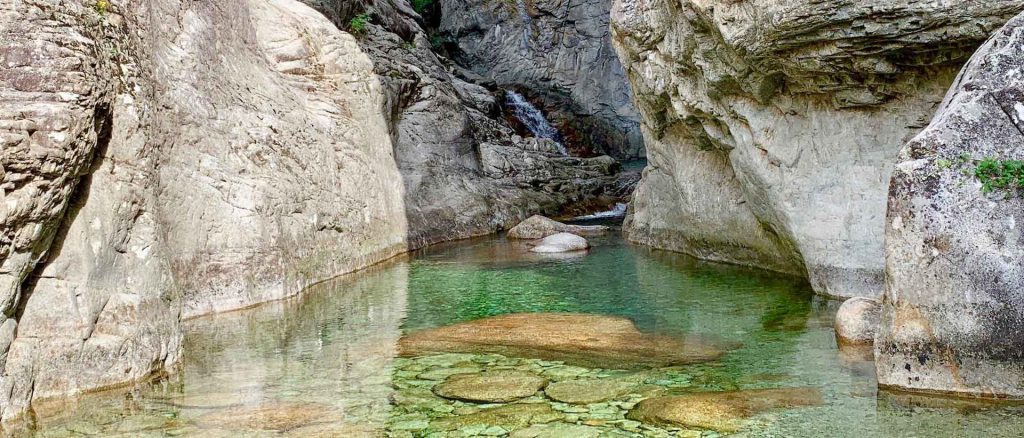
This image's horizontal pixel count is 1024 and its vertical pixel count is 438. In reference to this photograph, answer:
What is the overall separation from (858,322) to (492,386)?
10.1 feet

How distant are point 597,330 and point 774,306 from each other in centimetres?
216

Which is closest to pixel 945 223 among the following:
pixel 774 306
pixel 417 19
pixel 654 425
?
pixel 654 425

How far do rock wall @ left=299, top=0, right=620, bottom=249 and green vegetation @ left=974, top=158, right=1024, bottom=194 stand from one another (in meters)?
10.8

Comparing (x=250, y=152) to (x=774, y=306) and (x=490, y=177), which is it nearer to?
(x=774, y=306)

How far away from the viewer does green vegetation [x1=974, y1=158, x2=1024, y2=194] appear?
529cm

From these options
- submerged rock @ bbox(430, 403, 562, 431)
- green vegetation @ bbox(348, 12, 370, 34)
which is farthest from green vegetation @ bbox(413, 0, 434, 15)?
submerged rock @ bbox(430, 403, 562, 431)

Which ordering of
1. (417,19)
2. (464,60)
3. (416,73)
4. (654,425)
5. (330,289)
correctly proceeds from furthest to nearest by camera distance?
1. (464,60)
2. (417,19)
3. (416,73)
4. (330,289)
5. (654,425)

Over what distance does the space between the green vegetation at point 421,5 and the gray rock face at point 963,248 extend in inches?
999

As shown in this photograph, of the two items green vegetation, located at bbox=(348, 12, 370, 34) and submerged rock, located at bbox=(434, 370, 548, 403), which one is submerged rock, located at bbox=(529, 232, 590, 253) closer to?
green vegetation, located at bbox=(348, 12, 370, 34)

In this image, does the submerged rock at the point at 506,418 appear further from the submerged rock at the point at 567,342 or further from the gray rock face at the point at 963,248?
the gray rock face at the point at 963,248

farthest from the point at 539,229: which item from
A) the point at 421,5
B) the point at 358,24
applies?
the point at 421,5

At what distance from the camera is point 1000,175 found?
5.33 m

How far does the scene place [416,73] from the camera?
18.6 m

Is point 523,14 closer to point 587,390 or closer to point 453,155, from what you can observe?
point 453,155
